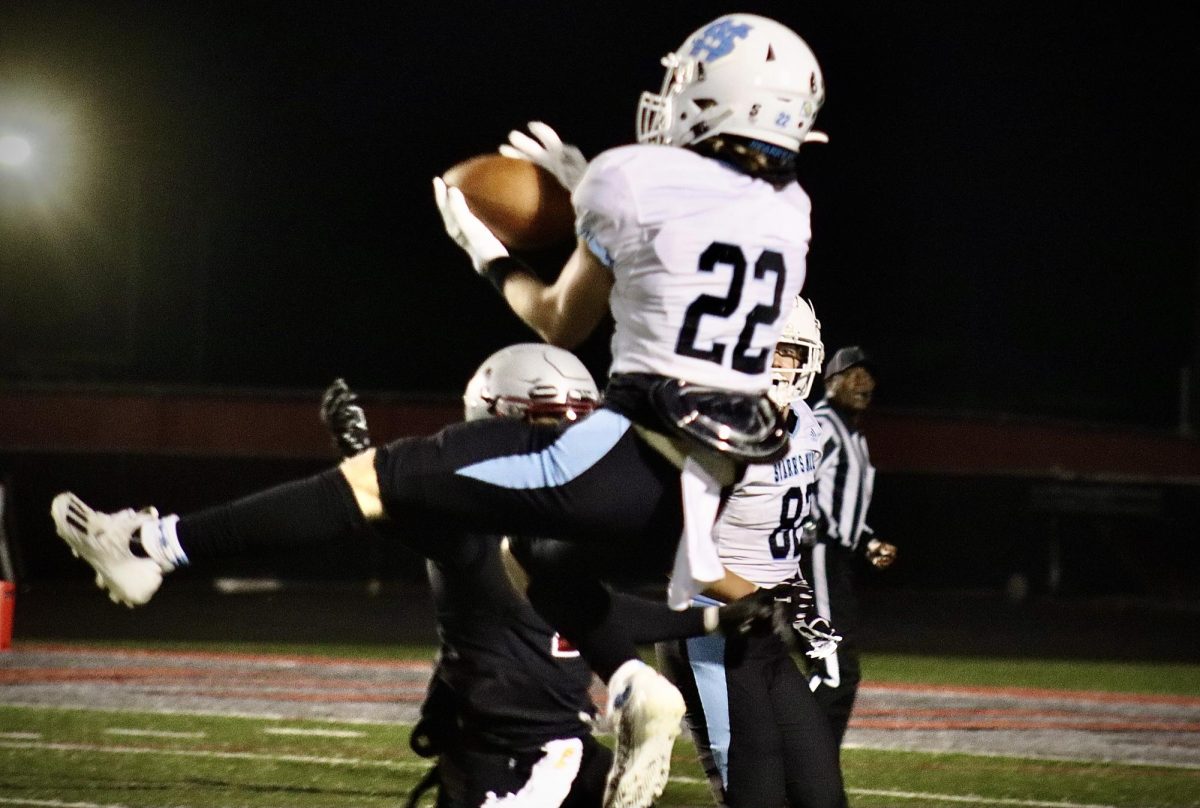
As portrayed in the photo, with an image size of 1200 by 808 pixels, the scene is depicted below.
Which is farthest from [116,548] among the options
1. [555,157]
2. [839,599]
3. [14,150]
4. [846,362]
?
[14,150]

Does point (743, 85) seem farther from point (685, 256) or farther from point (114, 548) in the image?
point (114, 548)

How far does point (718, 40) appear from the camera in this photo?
3.61m

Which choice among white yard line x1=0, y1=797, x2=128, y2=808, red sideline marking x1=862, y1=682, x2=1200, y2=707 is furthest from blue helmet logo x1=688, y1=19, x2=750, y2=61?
red sideline marking x1=862, y1=682, x2=1200, y2=707

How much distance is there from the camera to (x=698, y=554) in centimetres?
349

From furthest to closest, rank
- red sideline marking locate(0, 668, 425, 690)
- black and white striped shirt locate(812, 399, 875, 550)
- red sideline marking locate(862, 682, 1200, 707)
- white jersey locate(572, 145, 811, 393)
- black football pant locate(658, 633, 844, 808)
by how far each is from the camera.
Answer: red sideline marking locate(862, 682, 1200, 707) → red sideline marking locate(0, 668, 425, 690) → black and white striped shirt locate(812, 399, 875, 550) → black football pant locate(658, 633, 844, 808) → white jersey locate(572, 145, 811, 393)

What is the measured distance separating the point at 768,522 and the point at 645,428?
115 centimetres

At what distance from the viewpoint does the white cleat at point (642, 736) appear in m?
3.41

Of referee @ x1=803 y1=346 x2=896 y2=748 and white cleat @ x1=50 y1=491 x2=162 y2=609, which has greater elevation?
white cleat @ x1=50 y1=491 x2=162 y2=609

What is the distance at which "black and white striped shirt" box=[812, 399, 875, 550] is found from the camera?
6.90 meters

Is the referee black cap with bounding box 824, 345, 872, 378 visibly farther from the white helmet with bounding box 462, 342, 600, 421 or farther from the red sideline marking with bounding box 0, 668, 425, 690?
the white helmet with bounding box 462, 342, 600, 421

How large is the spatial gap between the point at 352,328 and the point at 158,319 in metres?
2.24

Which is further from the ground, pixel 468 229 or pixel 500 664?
pixel 468 229

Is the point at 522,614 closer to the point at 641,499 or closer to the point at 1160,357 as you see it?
the point at 641,499

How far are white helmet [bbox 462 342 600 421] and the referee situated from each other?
2.61 m
